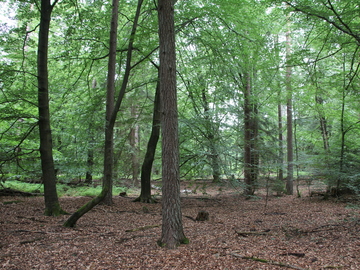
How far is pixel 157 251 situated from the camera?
4.21 m

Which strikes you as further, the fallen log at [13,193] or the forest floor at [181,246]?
the fallen log at [13,193]

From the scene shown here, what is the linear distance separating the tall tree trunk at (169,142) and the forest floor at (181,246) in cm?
32

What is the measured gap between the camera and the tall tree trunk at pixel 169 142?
4391mm

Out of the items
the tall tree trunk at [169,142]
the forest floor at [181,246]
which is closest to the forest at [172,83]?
the tall tree trunk at [169,142]

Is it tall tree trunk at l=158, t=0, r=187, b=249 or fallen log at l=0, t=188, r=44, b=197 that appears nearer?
tall tree trunk at l=158, t=0, r=187, b=249

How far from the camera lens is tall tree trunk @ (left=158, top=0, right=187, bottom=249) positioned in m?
4.39

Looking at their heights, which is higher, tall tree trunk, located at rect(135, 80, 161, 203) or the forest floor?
tall tree trunk, located at rect(135, 80, 161, 203)

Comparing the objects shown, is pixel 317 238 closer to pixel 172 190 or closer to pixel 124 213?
pixel 172 190

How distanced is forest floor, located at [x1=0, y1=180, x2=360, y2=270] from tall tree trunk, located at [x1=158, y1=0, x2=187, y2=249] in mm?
321

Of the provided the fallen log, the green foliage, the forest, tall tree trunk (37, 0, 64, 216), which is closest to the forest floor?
the forest

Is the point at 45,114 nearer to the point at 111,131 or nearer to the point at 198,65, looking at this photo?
the point at 111,131

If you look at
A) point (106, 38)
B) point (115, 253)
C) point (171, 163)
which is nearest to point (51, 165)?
point (115, 253)

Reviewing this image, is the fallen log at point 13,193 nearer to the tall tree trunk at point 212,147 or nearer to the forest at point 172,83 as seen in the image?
the forest at point 172,83

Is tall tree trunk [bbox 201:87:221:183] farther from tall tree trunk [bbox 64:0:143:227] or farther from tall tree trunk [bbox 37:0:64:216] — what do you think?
tall tree trunk [bbox 37:0:64:216]
